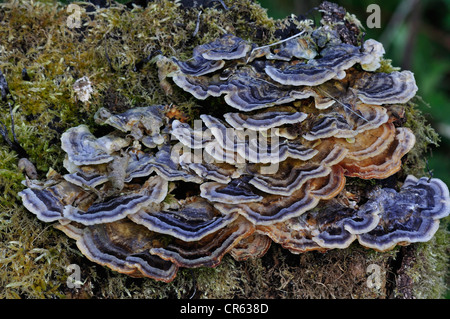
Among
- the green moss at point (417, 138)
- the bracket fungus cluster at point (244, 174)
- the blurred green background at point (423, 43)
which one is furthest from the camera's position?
the blurred green background at point (423, 43)

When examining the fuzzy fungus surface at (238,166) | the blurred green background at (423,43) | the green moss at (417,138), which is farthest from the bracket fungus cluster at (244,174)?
the blurred green background at (423,43)

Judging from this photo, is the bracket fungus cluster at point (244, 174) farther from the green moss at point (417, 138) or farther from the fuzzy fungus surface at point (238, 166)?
the green moss at point (417, 138)

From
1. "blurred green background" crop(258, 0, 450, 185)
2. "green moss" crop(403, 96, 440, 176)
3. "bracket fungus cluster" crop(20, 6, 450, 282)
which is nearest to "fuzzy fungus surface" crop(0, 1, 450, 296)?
"bracket fungus cluster" crop(20, 6, 450, 282)

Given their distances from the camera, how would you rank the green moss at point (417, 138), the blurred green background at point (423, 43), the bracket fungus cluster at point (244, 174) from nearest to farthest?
the bracket fungus cluster at point (244, 174) → the green moss at point (417, 138) → the blurred green background at point (423, 43)

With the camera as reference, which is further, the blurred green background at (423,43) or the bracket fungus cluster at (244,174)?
Result: the blurred green background at (423,43)

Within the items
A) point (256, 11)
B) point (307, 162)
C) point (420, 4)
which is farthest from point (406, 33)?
point (307, 162)

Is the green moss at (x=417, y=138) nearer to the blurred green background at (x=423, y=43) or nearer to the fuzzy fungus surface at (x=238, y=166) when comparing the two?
the fuzzy fungus surface at (x=238, y=166)

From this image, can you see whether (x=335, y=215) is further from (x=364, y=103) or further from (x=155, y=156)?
(x=155, y=156)
